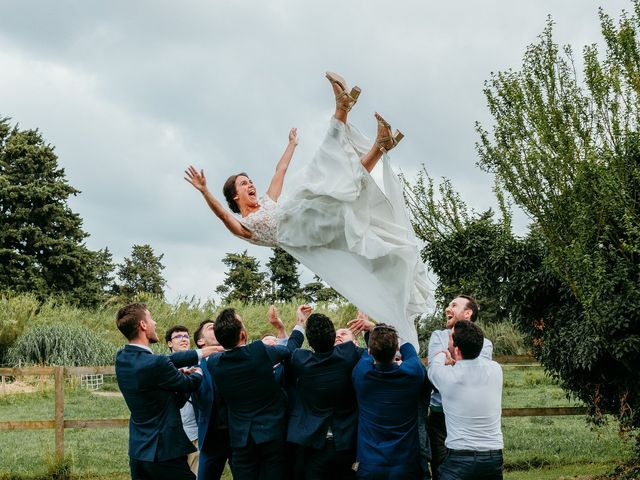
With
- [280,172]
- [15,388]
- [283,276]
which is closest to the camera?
[280,172]

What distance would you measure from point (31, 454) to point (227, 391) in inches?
281

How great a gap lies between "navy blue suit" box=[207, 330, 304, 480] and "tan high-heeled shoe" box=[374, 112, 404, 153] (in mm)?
1530

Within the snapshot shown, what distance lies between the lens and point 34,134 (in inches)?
1435

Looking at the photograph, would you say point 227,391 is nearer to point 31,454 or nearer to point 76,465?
point 76,465

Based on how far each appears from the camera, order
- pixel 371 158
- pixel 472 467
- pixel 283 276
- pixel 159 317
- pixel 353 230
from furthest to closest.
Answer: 1. pixel 283 276
2. pixel 159 317
3. pixel 371 158
4. pixel 353 230
5. pixel 472 467

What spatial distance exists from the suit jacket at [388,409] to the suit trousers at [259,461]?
59 cm

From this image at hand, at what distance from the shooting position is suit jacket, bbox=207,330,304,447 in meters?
4.96

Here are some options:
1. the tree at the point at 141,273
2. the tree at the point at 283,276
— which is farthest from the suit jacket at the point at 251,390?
the tree at the point at 141,273

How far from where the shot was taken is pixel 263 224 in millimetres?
5355

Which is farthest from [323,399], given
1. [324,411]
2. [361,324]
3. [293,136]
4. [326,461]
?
[293,136]

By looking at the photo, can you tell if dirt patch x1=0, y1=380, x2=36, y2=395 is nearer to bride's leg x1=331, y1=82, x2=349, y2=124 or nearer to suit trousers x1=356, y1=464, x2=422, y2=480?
suit trousers x1=356, y1=464, x2=422, y2=480

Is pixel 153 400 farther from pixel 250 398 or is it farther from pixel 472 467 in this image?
pixel 472 467

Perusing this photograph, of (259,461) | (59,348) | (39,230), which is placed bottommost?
(259,461)

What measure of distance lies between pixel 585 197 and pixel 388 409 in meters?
4.85
